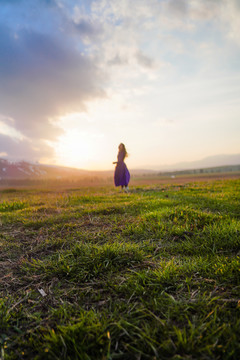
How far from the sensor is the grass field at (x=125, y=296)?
60.1 inches

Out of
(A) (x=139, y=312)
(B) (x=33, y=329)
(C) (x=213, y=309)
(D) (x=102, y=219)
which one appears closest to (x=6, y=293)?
(B) (x=33, y=329)

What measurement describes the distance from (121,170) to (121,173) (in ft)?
0.75

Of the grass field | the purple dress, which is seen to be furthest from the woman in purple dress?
the grass field

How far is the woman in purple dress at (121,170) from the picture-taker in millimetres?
13438

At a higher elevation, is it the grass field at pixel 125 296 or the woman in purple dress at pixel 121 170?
the woman in purple dress at pixel 121 170

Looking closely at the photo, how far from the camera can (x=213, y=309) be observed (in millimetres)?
1754

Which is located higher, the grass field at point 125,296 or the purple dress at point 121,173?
the purple dress at point 121,173

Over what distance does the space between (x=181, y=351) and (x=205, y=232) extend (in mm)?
2607

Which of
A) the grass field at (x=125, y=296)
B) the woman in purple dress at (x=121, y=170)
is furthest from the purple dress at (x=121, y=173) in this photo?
the grass field at (x=125, y=296)

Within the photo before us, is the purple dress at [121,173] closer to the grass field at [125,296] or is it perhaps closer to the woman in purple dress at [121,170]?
the woman in purple dress at [121,170]

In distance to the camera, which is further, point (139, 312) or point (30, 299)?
point (30, 299)

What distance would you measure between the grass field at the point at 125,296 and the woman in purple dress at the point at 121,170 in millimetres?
9423

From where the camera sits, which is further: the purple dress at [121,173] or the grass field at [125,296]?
the purple dress at [121,173]

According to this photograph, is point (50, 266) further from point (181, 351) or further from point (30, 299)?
point (181, 351)
